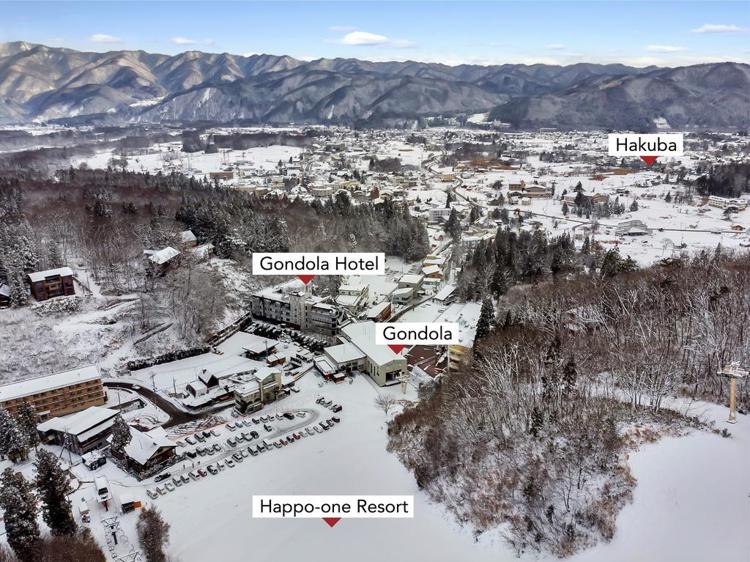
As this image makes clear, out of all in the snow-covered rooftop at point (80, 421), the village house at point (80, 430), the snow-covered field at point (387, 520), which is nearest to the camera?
the snow-covered field at point (387, 520)

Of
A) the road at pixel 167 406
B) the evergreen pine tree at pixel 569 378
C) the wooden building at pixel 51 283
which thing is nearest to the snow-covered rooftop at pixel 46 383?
the road at pixel 167 406

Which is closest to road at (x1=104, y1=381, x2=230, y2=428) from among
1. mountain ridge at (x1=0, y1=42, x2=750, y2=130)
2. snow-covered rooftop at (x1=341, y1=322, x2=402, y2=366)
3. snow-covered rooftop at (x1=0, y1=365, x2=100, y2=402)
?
snow-covered rooftop at (x1=0, y1=365, x2=100, y2=402)

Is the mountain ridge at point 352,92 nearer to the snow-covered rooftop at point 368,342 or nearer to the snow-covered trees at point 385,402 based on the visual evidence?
the snow-covered rooftop at point 368,342

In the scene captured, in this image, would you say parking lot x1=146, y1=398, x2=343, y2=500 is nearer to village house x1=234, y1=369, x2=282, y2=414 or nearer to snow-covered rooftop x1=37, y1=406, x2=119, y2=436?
village house x1=234, y1=369, x2=282, y2=414

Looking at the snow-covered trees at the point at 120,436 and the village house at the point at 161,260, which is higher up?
the village house at the point at 161,260

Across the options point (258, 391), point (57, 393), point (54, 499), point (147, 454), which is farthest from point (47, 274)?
point (54, 499)

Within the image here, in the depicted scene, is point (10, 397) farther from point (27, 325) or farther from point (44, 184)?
point (44, 184)
